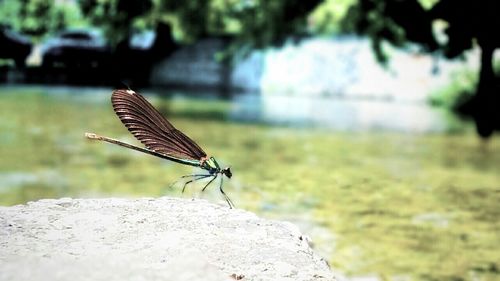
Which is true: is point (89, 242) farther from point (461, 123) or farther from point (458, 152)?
point (461, 123)

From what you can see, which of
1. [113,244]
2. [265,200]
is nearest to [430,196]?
[265,200]

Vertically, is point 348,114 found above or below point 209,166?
below

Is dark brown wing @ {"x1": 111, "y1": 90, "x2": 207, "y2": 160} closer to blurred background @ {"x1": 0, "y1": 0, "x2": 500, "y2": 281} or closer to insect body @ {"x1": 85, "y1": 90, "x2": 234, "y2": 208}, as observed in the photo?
insect body @ {"x1": 85, "y1": 90, "x2": 234, "y2": 208}

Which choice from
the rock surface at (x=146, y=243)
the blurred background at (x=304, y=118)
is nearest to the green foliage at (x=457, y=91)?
the blurred background at (x=304, y=118)

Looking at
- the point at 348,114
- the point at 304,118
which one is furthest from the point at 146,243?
the point at 348,114

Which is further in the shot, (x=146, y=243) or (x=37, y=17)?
(x=37, y=17)

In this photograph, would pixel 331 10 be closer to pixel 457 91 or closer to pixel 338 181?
pixel 457 91
